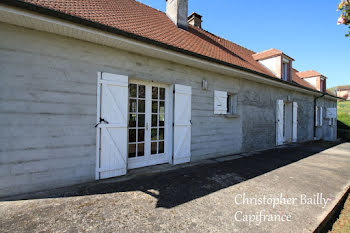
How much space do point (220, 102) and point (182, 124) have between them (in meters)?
1.79

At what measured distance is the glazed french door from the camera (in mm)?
3930

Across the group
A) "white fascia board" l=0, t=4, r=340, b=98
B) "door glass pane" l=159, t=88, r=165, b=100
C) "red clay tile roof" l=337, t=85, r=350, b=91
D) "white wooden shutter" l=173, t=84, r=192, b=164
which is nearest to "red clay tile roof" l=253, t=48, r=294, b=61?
"white fascia board" l=0, t=4, r=340, b=98

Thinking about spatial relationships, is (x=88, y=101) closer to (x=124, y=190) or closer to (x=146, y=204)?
(x=124, y=190)

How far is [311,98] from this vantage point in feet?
33.9

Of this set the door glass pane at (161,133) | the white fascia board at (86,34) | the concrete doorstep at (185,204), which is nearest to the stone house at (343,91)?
the concrete doorstep at (185,204)

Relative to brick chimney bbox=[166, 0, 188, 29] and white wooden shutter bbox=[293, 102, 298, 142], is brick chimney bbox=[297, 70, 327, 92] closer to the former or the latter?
white wooden shutter bbox=[293, 102, 298, 142]

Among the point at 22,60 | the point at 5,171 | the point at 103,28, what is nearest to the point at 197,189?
the point at 5,171

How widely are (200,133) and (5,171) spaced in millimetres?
4329

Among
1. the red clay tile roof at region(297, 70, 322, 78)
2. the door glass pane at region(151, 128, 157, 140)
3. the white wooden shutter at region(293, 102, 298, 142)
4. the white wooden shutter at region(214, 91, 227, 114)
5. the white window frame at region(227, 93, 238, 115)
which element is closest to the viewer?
the door glass pane at region(151, 128, 157, 140)

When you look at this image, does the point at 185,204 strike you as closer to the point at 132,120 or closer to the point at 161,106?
the point at 132,120

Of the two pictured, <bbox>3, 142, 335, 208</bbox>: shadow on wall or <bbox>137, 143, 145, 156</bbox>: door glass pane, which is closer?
<bbox>3, 142, 335, 208</bbox>: shadow on wall

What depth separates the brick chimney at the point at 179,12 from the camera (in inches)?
241

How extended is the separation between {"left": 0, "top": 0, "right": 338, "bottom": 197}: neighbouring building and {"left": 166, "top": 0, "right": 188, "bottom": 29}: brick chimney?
1.22 metres

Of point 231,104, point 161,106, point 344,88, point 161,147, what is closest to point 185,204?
point 161,147
